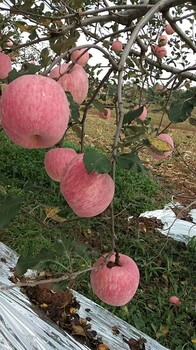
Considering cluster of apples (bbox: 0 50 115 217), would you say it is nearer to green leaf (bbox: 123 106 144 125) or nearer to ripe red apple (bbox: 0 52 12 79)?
green leaf (bbox: 123 106 144 125)

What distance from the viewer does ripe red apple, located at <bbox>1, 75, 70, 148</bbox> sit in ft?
2.02

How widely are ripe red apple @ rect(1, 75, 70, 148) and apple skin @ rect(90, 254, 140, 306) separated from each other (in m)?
0.31

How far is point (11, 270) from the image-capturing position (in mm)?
1978

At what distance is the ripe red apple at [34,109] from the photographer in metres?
0.62

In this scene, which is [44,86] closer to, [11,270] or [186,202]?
[11,270]

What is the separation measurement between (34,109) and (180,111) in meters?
0.56

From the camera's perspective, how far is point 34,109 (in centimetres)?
62

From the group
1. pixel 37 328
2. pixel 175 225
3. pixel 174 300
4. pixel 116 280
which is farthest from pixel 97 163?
pixel 175 225

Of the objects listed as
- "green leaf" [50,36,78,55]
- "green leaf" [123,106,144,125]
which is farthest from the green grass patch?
"green leaf" [50,36,78,55]

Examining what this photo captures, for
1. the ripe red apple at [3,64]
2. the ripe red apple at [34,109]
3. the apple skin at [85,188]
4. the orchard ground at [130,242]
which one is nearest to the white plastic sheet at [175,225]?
the orchard ground at [130,242]

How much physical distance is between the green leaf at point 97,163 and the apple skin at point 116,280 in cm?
28

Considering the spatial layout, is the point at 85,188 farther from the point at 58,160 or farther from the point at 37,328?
the point at 37,328

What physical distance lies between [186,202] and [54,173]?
134 inches

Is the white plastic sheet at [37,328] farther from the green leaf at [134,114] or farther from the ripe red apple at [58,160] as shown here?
the green leaf at [134,114]
